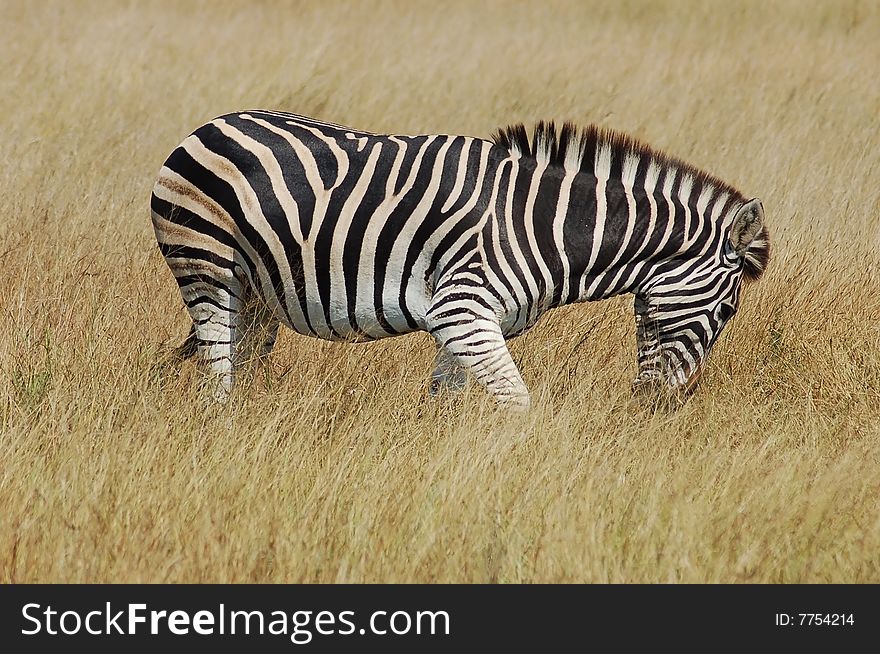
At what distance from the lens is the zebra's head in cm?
545

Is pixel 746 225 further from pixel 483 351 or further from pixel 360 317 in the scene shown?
pixel 360 317

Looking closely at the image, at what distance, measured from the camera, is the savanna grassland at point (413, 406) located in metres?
4.20

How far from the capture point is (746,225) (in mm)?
5453

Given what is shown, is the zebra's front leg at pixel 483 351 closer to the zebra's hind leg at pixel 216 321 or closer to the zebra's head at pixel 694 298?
the zebra's head at pixel 694 298

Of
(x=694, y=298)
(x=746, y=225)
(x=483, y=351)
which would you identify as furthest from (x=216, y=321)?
(x=746, y=225)

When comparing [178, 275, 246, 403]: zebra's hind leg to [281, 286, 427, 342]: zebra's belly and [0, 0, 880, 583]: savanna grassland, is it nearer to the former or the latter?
[0, 0, 880, 583]: savanna grassland

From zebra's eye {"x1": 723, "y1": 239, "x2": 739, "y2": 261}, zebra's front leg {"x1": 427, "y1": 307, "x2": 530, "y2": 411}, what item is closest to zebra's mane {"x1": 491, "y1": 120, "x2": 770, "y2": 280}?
zebra's eye {"x1": 723, "y1": 239, "x2": 739, "y2": 261}

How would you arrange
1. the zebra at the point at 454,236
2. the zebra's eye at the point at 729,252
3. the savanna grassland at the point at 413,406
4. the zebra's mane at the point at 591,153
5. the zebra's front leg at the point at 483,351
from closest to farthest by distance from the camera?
the savanna grassland at the point at 413,406 < the zebra's front leg at the point at 483,351 < the zebra at the point at 454,236 < the zebra's eye at the point at 729,252 < the zebra's mane at the point at 591,153

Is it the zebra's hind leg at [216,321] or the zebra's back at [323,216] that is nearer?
the zebra's back at [323,216]

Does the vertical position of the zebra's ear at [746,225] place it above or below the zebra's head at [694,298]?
above

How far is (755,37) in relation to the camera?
47.1ft

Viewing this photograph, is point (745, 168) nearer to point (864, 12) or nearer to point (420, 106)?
point (420, 106)

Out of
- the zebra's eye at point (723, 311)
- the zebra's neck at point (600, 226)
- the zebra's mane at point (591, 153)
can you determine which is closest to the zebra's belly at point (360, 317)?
the zebra's neck at point (600, 226)

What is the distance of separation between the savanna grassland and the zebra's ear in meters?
0.85
